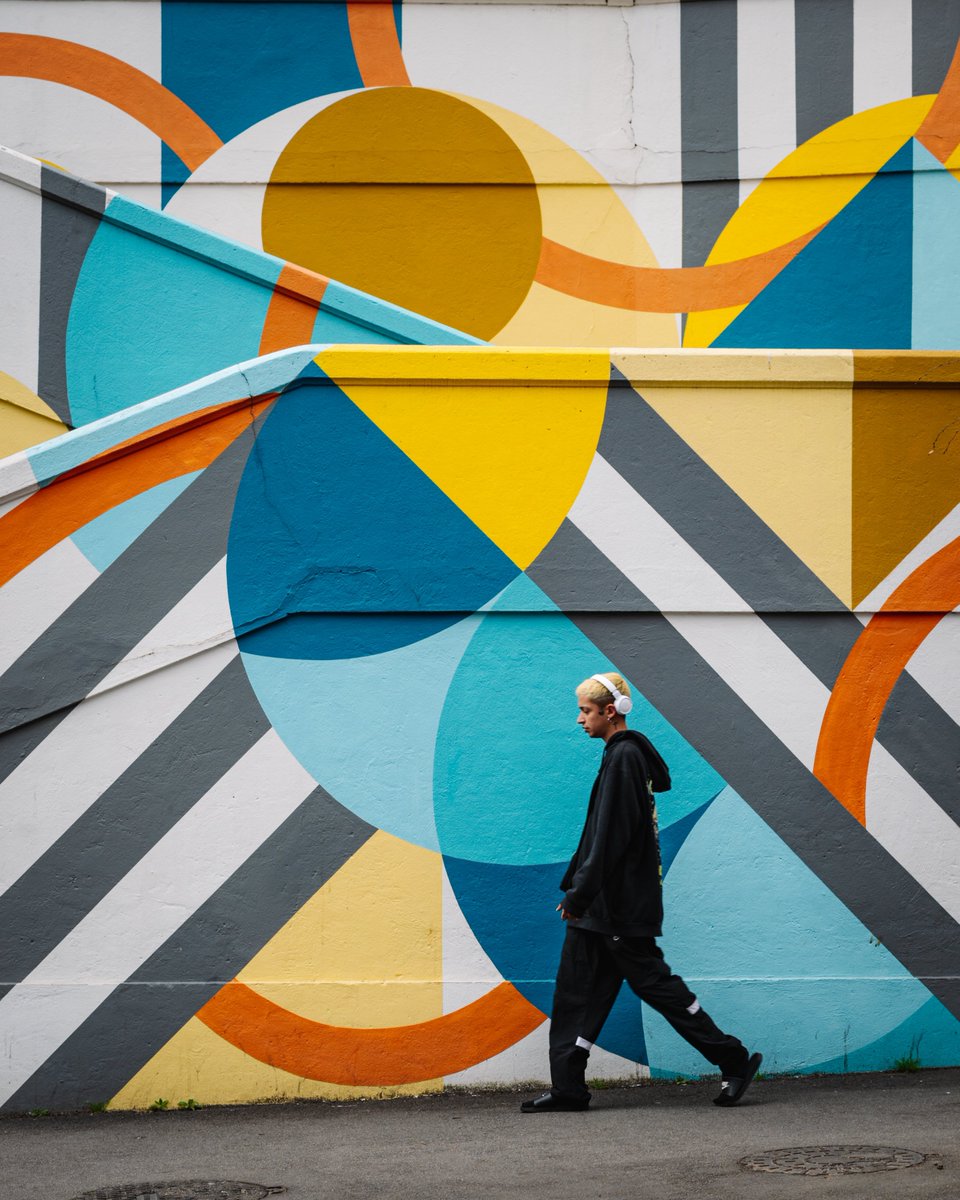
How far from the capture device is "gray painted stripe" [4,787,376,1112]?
6.57 meters

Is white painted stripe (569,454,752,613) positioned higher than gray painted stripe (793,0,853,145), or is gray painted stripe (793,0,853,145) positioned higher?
gray painted stripe (793,0,853,145)

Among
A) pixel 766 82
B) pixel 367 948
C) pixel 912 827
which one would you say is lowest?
pixel 367 948

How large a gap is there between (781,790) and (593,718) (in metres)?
1.12

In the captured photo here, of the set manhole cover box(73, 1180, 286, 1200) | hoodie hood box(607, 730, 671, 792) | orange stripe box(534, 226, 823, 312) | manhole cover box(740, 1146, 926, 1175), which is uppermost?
orange stripe box(534, 226, 823, 312)

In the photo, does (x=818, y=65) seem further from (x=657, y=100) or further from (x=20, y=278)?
(x=20, y=278)

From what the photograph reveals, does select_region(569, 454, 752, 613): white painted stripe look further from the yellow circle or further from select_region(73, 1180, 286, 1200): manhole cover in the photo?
the yellow circle

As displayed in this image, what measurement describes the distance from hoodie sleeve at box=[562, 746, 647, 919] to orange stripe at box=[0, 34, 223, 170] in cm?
679

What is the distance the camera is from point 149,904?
6688 mm

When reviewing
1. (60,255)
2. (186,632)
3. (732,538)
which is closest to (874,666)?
(732,538)

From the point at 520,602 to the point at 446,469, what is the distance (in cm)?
72

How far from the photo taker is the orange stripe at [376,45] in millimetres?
11016

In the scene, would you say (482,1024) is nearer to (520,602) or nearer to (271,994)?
(271,994)

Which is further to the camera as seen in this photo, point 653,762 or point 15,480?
point 15,480

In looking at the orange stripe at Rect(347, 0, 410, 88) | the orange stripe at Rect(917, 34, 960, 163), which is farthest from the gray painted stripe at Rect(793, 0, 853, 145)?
the orange stripe at Rect(347, 0, 410, 88)
